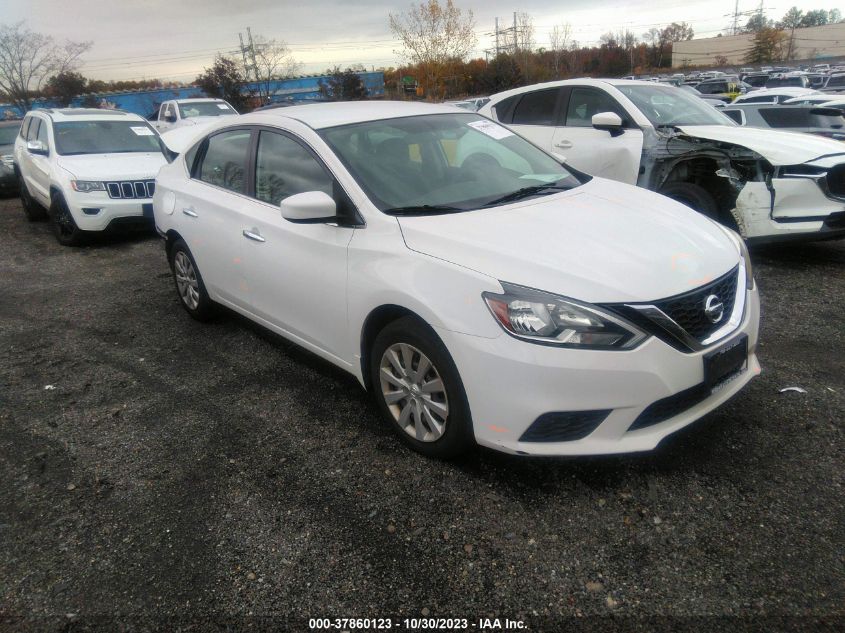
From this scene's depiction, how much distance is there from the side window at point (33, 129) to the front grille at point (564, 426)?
9.65 m

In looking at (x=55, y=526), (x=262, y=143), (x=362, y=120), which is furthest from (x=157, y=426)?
(x=362, y=120)

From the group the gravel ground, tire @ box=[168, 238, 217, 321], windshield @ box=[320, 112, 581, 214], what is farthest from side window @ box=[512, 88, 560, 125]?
tire @ box=[168, 238, 217, 321]

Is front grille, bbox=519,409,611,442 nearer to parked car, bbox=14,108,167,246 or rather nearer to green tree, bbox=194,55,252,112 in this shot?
parked car, bbox=14,108,167,246

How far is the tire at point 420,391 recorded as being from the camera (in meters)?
2.70

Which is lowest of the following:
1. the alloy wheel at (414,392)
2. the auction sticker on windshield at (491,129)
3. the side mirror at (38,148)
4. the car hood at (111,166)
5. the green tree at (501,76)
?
the alloy wheel at (414,392)

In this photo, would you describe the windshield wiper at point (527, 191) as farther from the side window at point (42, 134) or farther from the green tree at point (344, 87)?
the green tree at point (344, 87)

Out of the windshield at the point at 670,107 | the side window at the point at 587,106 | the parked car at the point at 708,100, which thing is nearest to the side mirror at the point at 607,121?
the side window at the point at 587,106

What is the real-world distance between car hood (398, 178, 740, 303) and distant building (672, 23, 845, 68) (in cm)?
8885

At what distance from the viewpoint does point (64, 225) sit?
8117 mm

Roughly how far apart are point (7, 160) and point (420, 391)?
14.0 meters

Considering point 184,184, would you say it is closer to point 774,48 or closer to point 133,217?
point 133,217

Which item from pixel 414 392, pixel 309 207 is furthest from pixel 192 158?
pixel 414 392

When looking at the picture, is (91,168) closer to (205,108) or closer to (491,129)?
(491,129)

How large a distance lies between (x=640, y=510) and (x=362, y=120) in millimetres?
2601
